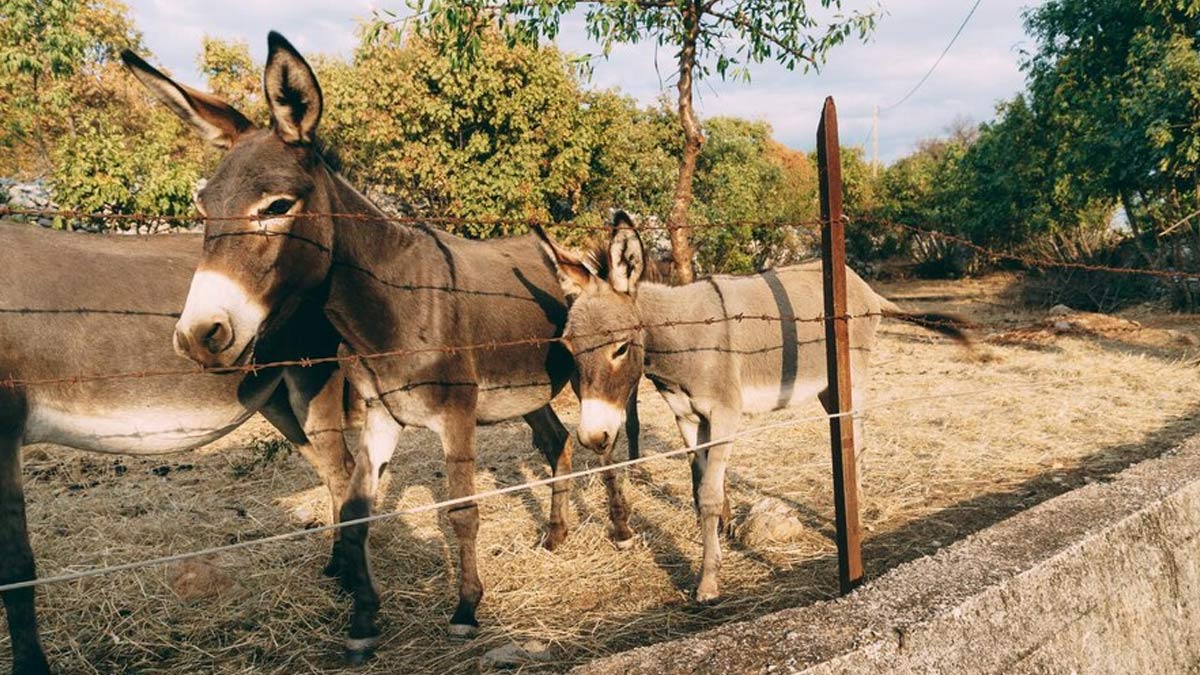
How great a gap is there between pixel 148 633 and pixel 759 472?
452 cm

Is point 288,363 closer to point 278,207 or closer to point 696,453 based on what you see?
point 278,207

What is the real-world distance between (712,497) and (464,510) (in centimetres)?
140

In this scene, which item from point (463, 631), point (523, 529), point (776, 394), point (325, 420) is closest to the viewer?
point (463, 631)

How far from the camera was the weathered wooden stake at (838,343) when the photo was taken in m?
2.65

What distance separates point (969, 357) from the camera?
1033 cm

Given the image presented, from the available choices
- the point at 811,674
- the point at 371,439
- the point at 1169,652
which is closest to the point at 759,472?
the point at 1169,652

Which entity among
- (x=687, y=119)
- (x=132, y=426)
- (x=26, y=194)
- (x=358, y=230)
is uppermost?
(x=26, y=194)

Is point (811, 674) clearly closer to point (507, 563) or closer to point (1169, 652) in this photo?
point (1169, 652)

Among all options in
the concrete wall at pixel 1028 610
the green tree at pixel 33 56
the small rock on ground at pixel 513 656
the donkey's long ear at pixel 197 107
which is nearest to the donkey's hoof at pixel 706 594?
the small rock on ground at pixel 513 656

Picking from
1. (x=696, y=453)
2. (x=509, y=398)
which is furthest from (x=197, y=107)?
(x=696, y=453)

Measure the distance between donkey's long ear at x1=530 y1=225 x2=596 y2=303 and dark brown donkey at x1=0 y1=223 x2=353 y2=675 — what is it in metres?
1.33

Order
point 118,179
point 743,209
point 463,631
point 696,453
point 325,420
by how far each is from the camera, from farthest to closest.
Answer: point 743,209 < point 118,179 < point 696,453 < point 325,420 < point 463,631

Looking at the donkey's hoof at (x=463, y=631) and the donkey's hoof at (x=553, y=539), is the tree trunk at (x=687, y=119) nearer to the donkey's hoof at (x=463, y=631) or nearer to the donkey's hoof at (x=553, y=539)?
the donkey's hoof at (x=553, y=539)

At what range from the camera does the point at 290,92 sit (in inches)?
107
